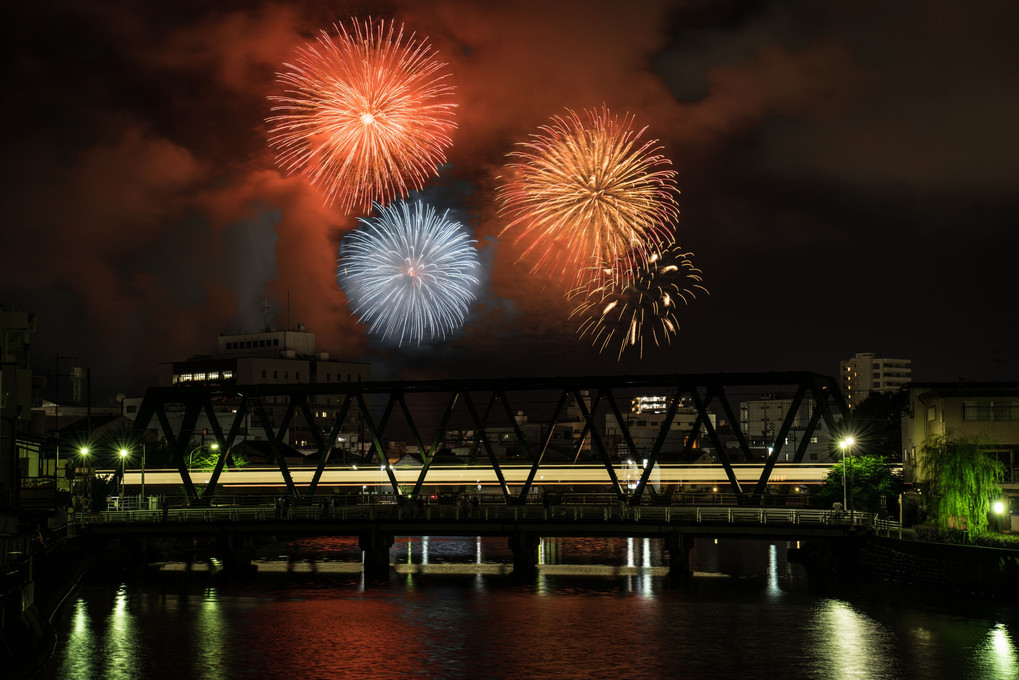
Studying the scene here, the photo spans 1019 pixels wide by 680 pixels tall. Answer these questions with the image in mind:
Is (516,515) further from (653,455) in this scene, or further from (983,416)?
Answer: (983,416)

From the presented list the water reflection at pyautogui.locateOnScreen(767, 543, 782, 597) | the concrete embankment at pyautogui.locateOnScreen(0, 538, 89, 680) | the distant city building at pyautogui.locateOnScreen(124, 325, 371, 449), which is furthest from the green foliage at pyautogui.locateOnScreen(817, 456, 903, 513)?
the distant city building at pyautogui.locateOnScreen(124, 325, 371, 449)

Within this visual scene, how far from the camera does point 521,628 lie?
168 feet

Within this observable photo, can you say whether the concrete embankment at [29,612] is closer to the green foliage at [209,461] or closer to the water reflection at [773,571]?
the water reflection at [773,571]

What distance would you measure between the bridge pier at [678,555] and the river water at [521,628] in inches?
41.5

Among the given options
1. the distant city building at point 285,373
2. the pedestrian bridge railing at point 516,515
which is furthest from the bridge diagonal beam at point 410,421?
the distant city building at point 285,373

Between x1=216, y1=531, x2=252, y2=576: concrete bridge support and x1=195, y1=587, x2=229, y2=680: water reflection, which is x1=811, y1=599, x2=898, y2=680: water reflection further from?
x1=216, y1=531, x2=252, y2=576: concrete bridge support

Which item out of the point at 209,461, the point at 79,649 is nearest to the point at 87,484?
the point at 209,461

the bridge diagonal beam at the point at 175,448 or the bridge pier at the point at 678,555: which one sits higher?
the bridge diagonal beam at the point at 175,448

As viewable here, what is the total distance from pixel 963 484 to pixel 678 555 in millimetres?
16094

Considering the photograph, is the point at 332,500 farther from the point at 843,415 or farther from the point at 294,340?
the point at 294,340

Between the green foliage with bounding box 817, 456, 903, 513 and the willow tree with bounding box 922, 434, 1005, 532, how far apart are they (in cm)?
949

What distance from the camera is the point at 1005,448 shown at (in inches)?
2648

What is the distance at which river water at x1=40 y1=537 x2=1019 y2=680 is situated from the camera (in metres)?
43.4

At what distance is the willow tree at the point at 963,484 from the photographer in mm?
60906
